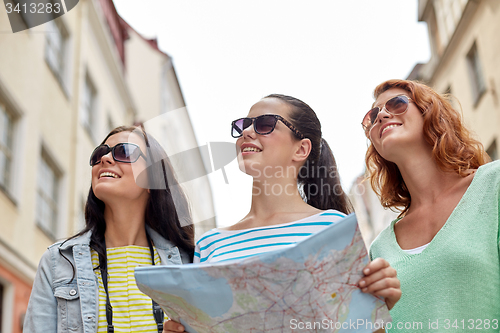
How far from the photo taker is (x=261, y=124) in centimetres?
246

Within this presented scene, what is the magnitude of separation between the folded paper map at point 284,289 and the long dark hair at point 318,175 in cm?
91

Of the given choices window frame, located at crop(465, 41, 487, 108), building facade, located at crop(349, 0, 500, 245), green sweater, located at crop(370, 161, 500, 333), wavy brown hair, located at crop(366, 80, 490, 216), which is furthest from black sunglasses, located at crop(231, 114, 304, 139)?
window frame, located at crop(465, 41, 487, 108)

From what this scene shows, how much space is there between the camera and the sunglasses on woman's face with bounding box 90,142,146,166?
291cm

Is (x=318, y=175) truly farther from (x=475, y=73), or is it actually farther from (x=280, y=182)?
(x=475, y=73)

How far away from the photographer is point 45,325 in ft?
8.13

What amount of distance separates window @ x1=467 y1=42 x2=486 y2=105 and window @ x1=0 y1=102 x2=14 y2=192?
33.8ft

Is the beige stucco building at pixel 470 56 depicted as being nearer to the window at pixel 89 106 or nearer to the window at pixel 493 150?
the window at pixel 493 150

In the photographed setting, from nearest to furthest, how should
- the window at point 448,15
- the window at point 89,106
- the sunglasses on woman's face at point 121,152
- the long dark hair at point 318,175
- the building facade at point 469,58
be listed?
the long dark hair at point 318,175 → the sunglasses on woman's face at point 121,152 → the building facade at point 469,58 → the window at point 448,15 → the window at point 89,106

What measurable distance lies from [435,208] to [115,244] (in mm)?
1594

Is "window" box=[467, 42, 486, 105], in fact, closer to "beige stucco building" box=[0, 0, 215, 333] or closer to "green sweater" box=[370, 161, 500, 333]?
"beige stucco building" box=[0, 0, 215, 333]

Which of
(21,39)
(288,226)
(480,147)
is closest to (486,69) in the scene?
(21,39)

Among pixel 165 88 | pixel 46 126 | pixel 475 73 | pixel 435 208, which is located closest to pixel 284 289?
pixel 435 208

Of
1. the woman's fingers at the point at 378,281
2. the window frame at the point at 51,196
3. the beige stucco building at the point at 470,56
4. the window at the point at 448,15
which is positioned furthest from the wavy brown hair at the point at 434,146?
the window at the point at 448,15

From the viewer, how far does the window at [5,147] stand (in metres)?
10.0
